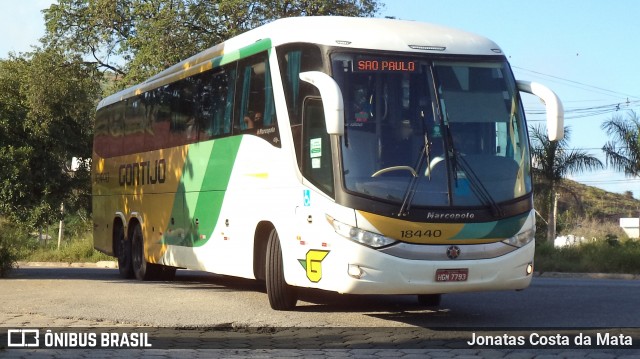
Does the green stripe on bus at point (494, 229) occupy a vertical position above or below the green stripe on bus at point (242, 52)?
below

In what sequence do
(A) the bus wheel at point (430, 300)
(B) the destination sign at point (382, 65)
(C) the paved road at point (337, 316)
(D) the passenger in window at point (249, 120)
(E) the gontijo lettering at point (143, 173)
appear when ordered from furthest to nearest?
1. (E) the gontijo lettering at point (143, 173)
2. (A) the bus wheel at point (430, 300)
3. (D) the passenger in window at point (249, 120)
4. (B) the destination sign at point (382, 65)
5. (C) the paved road at point (337, 316)

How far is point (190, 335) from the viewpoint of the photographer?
36.4 feet

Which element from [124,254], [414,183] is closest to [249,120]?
[414,183]

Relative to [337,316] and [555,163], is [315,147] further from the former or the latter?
[555,163]

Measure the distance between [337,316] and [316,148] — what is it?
2.18m

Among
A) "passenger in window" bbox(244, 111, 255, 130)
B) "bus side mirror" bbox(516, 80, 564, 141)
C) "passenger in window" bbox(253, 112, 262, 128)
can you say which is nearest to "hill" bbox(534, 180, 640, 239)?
"passenger in window" bbox(244, 111, 255, 130)

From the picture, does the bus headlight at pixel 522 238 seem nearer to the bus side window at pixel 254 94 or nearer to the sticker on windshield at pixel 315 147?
the sticker on windshield at pixel 315 147

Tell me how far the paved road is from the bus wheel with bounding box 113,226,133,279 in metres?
4.02

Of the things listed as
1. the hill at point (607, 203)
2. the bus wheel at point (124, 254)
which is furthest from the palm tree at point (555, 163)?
the hill at point (607, 203)

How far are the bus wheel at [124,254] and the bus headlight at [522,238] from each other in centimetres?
1109

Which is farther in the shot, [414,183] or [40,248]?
[40,248]

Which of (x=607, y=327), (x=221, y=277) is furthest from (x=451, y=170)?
(x=221, y=277)

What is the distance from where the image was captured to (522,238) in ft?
39.4

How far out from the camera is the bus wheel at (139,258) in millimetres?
20250
